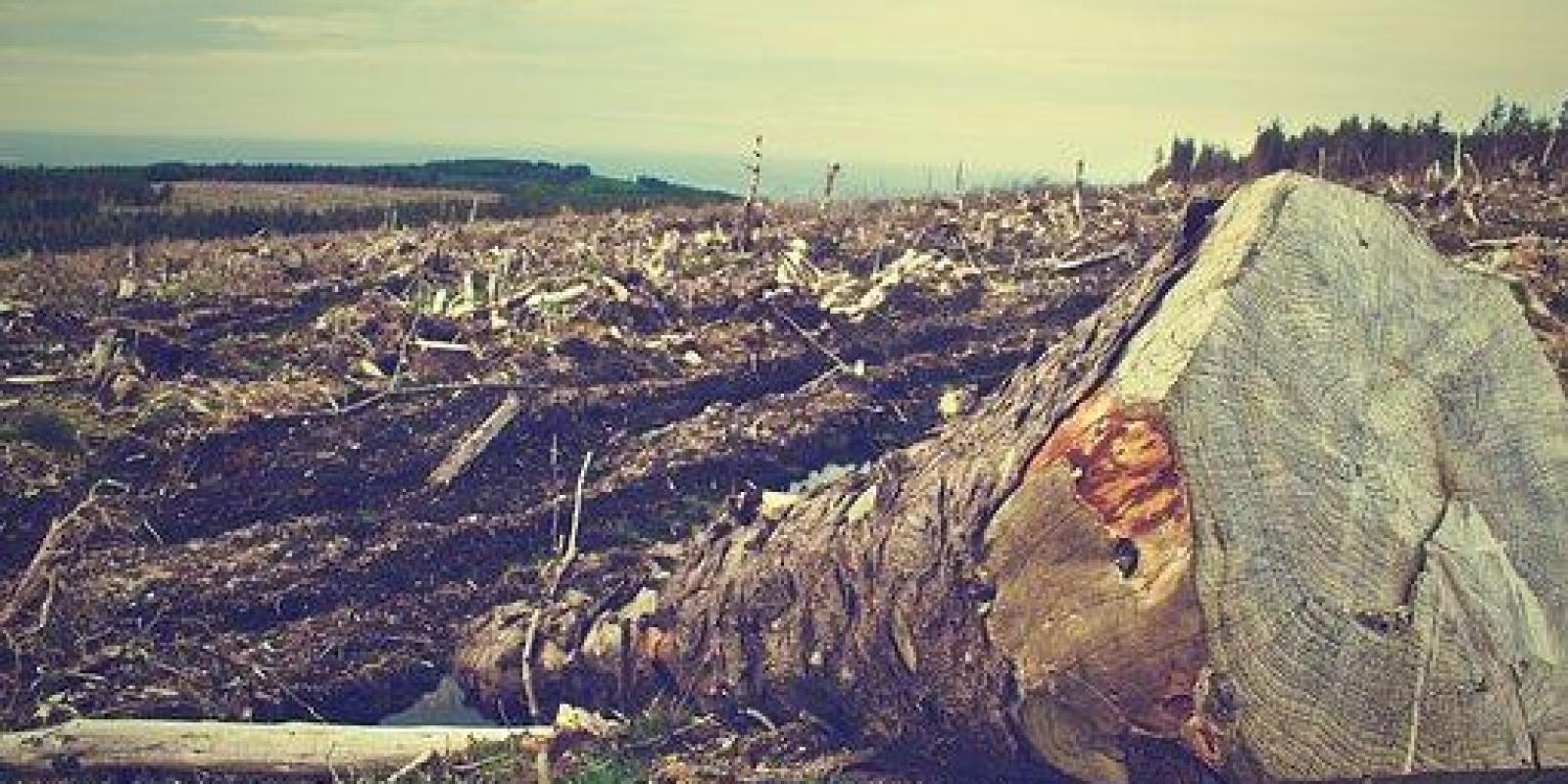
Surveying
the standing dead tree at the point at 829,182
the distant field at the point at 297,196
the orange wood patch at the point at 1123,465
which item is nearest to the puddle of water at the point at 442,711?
the orange wood patch at the point at 1123,465

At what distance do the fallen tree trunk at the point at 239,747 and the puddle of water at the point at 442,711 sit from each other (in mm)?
1109

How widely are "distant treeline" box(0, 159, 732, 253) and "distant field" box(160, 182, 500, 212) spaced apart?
1.63ft

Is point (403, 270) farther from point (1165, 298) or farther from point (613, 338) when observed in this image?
point (1165, 298)

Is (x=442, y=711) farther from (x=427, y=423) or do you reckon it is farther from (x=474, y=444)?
(x=427, y=423)

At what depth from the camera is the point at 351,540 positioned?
380 inches

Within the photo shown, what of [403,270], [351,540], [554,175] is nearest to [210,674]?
[351,540]

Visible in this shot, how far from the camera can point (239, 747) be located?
22.9 ft

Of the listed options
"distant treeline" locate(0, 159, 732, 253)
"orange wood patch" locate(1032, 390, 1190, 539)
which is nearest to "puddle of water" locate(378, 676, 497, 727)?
"orange wood patch" locate(1032, 390, 1190, 539)

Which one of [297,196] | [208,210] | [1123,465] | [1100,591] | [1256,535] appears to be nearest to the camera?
[1256,535]

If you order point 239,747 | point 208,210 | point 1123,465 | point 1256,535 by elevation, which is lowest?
point 239,747

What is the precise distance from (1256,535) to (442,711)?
5836 millimetres

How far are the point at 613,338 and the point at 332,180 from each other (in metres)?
43.6

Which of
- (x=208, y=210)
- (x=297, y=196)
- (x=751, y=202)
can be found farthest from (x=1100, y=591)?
(x=297, y=196)

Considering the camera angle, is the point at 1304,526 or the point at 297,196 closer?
the point at 1304,526
